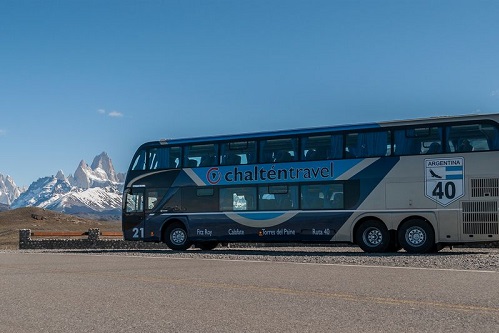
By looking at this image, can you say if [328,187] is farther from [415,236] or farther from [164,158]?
[164,158]

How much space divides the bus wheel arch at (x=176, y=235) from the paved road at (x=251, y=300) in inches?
418

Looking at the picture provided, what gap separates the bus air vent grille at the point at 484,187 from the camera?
68.2 ft

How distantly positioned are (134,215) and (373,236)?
9262mm

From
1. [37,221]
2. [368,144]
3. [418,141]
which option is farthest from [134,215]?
[37,221]

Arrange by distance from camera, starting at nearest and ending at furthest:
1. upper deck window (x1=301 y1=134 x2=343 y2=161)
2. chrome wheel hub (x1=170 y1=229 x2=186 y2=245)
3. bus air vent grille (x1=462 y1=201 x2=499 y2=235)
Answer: bus air vent grille (x1=462 y1=201 x2=499 y2=235), upper deck window (x1=301 y1=134 x2=343 y2=161), chrome wheel hub (x1=170 y1=229 x2=186 y2=245)

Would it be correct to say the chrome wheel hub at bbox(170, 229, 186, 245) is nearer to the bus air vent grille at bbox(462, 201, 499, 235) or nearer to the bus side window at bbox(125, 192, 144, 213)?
the bus side window at bbox(125, 192, 144, 213)

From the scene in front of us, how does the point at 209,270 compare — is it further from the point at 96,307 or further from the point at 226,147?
the point at 226,147

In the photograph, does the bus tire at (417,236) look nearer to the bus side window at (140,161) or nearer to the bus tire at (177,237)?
the bus tire at (177,237)

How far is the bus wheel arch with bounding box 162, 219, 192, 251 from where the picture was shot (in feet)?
86.7

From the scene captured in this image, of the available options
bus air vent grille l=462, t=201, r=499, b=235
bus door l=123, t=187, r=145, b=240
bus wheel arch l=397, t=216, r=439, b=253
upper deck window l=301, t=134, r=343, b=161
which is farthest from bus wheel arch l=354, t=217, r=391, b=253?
bus door l=123, t=187, r=145, b=240

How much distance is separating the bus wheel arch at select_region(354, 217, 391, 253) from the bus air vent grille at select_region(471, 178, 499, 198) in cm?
305

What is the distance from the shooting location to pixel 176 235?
26688 millimetres

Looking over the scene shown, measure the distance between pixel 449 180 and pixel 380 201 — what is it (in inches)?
88.8

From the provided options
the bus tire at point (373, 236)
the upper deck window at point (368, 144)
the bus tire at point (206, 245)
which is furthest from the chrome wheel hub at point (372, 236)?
the bus tire at point (206, 245)
